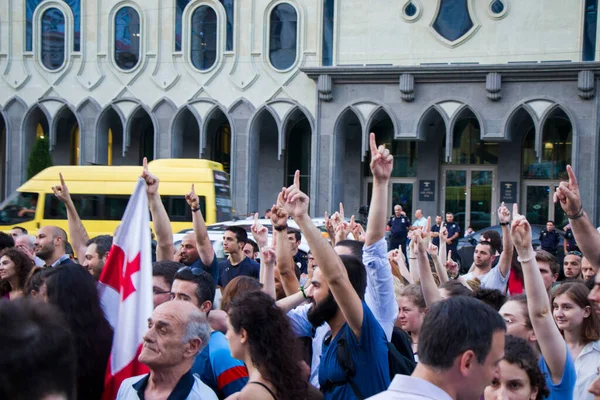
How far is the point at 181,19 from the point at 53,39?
18.3ft

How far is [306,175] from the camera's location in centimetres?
3056

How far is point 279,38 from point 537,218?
1204 cm

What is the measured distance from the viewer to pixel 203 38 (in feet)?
94.5

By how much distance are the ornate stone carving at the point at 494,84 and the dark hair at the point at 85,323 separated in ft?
76.7

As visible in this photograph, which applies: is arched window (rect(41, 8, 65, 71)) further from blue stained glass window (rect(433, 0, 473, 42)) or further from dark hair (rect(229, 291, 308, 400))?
dark hair (rect(229, 291, 308, 400))

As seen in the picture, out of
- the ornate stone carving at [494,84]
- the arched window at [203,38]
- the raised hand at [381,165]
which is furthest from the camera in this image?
the arched window at [203,38]

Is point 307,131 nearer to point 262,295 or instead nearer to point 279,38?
point 279,38

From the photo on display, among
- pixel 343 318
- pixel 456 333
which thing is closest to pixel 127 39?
pixel 343 318

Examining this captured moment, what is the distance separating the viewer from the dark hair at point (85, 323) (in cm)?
358

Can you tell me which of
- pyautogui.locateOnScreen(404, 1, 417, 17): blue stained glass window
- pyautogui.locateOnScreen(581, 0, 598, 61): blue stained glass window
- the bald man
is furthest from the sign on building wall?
the bald man

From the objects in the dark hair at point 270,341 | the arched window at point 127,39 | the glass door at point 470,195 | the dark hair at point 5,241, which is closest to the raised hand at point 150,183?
the dark hair at point 5,241

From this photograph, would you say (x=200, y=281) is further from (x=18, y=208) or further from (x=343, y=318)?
(x=18, y=208)

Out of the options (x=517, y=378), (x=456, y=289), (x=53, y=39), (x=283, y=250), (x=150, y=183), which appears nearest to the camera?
(x=517, y=378)

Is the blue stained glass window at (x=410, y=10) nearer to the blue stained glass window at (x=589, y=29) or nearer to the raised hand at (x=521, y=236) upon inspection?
the blue stained glass window at (x=589, y=29)
